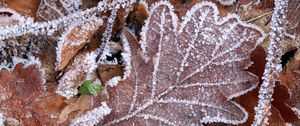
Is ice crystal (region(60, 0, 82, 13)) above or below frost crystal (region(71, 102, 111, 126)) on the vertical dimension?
above

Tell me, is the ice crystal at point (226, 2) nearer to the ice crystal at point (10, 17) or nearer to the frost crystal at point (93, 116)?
the frost crystal at point (93, 116)

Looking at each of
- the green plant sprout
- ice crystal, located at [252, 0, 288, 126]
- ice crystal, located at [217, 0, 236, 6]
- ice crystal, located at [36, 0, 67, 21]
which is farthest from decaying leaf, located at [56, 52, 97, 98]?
ice crystal, located at [252, 0, 288, 126]

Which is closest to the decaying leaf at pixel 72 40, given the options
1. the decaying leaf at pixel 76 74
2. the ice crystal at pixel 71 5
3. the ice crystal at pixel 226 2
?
the decaying leaf at pixel 76 74

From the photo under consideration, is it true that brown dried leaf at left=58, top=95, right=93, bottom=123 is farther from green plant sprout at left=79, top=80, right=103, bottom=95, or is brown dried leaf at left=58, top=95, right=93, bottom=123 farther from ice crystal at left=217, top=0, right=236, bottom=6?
ice crystal at left=217, top=0, right=236, bottom=6

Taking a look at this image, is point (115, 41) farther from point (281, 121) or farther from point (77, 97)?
point (281, 121)

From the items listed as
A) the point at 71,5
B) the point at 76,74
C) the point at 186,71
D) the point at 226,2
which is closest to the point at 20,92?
the point at 76,74

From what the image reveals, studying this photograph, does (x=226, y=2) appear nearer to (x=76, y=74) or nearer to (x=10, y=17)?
(x=76, y=74)
